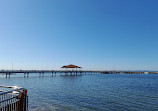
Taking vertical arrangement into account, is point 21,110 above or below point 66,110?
above

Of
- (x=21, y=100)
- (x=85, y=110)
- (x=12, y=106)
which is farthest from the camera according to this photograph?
(x=85, y=110)

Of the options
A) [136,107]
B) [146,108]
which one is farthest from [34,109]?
[146,108]

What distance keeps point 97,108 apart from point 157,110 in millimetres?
5272

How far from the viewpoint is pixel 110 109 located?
10578 millimetres

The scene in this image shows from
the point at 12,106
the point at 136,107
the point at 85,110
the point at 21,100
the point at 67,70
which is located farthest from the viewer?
the point at 67,70

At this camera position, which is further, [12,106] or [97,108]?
[97,108]

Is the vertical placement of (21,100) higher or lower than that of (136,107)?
higher

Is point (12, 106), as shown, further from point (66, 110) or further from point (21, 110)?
point (66, 110)

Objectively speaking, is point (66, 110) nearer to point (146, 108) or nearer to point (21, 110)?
point (21, 110)

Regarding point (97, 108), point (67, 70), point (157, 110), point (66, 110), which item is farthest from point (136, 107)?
point (67, 70)

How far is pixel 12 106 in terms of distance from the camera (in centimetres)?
489

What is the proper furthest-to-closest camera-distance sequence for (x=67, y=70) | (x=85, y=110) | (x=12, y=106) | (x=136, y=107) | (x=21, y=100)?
1. (x=67, y=70)
2. (x=136, y=107)
3. (x=85, y=110)
4. (x=21, y=100)
5. (x=12, y=106)

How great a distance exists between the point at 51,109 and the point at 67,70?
69457 mm

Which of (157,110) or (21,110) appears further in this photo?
(157,110)
